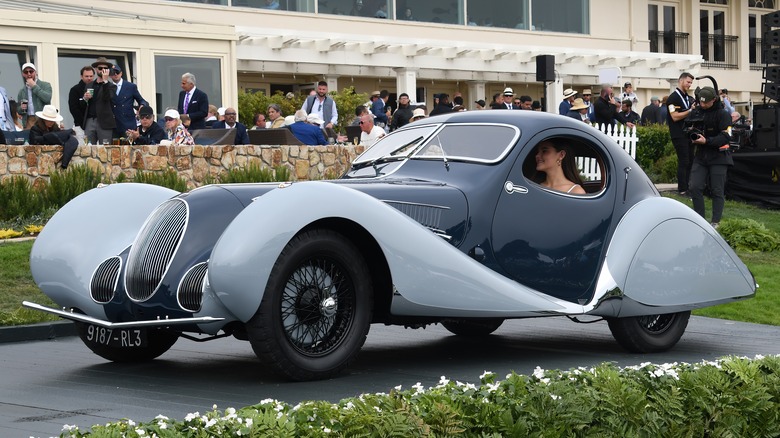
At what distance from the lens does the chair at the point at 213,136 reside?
64.0ft

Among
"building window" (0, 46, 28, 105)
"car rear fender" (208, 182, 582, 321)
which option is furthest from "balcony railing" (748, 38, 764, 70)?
"car rear fender" (208, 182, 582, 321)

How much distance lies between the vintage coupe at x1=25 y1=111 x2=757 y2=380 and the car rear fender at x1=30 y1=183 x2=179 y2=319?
0.01 metres

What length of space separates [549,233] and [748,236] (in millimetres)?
8876

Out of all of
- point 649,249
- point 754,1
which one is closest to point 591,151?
point 649,249

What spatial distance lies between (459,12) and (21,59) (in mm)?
18782

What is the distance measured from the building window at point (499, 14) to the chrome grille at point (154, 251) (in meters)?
30.9

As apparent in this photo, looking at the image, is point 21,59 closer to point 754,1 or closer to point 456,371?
point 456,371

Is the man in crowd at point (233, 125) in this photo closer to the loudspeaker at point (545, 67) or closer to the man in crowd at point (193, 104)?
the man in crowd at point (193, 104)

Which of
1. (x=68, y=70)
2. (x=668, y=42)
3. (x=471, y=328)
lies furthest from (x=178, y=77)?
(x=668, y=42)

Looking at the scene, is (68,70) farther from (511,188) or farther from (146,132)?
(511,188)

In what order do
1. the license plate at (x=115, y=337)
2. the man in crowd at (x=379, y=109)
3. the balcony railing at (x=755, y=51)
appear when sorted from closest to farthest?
1. the license plate at (x=115, y=337)
2. the man in crowd at (x=379, y=109)
3. the balcony railing at (x=755, y=51)

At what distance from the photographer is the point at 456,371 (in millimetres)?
8586

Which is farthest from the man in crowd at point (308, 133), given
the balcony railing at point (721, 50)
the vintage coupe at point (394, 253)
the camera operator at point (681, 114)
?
the balcony railing at point (721, 50)

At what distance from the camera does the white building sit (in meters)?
22.5
